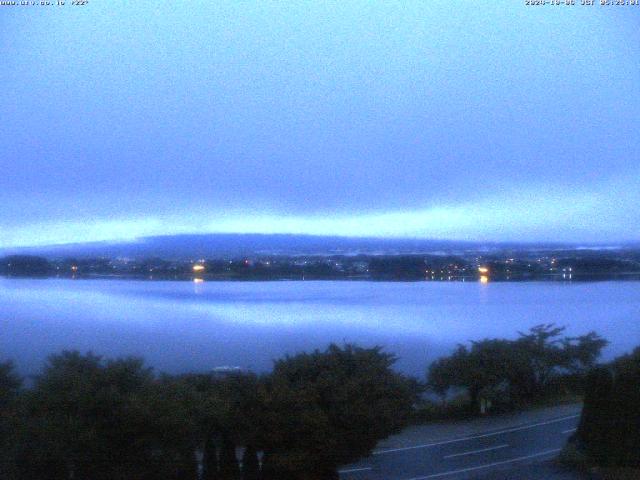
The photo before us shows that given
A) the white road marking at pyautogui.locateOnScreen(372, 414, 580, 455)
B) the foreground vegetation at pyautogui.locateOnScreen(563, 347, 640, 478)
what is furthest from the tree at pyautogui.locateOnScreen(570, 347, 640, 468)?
the white road marking at pyautogui.locateOnScreen(372, 414, 580, 455)

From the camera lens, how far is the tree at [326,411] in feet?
31.5

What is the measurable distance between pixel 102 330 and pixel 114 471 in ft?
19.5

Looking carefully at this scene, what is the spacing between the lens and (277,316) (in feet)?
53.5

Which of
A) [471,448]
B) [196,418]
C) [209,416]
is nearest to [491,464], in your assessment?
[471,448]

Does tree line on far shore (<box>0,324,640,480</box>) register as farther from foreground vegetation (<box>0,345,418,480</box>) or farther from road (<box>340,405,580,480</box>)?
road (<box>340,405,580,480</box>)

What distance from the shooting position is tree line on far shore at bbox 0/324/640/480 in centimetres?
803

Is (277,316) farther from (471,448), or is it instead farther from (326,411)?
(326,411)

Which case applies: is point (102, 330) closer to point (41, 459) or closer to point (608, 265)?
point (41, 459)

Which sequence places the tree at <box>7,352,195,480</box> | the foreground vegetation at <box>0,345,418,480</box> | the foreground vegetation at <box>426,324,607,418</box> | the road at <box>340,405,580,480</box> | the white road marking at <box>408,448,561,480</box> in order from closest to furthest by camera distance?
the tree at <box>7,352,195,480</box> → the foreground vegetation at <box>0,345,418,480</box> → the white road marking at <box>408,448,561,480</box> → the road at <box>340,405,580,480</box> → the foreground vegetation at <box>426,324,607,418</box>

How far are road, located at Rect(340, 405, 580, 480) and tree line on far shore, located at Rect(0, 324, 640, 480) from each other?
39.2 inches

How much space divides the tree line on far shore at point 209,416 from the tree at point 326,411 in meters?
0.01

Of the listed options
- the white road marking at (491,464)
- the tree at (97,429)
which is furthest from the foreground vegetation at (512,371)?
the tree at (97,429)

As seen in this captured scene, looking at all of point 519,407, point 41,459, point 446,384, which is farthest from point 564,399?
point 41,459

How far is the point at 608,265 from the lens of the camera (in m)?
16.7
